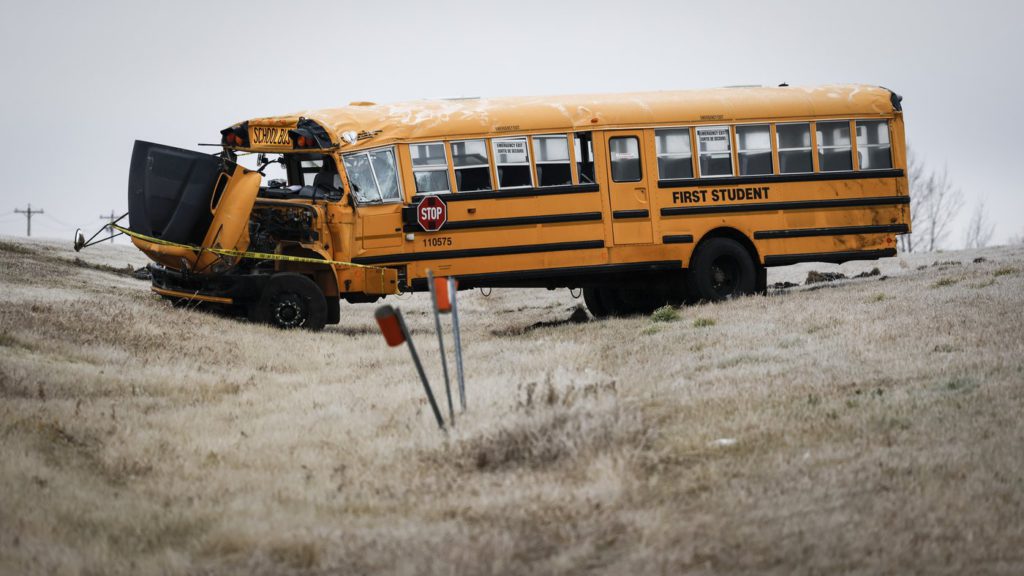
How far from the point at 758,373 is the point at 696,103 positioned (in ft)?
24.6

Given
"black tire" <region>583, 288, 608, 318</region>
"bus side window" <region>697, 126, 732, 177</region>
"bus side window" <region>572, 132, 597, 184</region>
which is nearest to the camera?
"bus side window" <region>572, 132, 597, 184</region>

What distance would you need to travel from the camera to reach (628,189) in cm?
1738

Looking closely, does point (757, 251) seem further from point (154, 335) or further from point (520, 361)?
point (154, 335)

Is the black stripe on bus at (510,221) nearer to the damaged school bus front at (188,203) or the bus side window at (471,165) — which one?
the bus side window at (471,165)

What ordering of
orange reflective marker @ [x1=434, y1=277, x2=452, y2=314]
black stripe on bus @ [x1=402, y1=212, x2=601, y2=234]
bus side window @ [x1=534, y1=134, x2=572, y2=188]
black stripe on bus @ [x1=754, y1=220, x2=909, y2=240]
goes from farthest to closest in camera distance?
1. black stripe on bus @ [x1=754, y1=220, x2=909, y2=240]
2. bus side window @ [x1=534, y1=134, x2=572, y2=188]
3. black stripe on bus @ [x1=402, y1=212, x2=601, y2=234]
4. orange reflective marker @ [x1=434, y1=277, x2=452, y2=314]

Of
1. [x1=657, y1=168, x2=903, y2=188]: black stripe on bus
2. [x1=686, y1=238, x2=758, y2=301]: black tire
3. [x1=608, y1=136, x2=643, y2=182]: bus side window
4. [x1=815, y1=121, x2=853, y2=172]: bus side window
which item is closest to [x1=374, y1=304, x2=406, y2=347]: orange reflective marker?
[x1=608, y1=136, x2=643, y2=182]: bus side window

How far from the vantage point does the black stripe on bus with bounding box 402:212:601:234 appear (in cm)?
1667

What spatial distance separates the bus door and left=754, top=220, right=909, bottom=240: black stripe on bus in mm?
1781

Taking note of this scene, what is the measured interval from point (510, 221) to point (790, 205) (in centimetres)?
413

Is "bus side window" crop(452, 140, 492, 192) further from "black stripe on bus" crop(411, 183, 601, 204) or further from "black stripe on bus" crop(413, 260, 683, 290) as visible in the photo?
"black stripe on bus" crop(413, 260, 683, 290)

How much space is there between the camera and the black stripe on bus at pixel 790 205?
17.6 meters

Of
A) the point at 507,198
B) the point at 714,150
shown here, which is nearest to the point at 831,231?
the point at 714,150

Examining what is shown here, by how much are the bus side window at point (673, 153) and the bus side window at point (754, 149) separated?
0.75 meters

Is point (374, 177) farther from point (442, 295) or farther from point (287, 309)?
point (442, 295)
